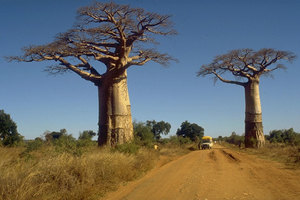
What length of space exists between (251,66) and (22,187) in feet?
58.7

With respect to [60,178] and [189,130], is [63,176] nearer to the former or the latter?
[60,178]

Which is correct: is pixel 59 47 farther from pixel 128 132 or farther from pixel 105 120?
pixel 128 132

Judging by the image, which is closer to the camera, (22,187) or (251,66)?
(22,187)

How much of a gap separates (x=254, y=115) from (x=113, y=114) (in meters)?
11.2

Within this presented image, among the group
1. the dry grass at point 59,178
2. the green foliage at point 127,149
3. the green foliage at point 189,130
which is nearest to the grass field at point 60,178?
the dry grass at point 59,178

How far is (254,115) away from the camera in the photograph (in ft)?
59.3

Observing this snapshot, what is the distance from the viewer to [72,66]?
10.6 meters

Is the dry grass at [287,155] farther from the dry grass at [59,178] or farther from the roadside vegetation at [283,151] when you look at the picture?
the dry grass at [59,178]

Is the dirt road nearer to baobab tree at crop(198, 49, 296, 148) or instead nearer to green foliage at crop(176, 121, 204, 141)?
baobab tree at crop(198, 49, 296, 148)

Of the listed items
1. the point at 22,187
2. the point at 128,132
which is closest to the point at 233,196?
the point at 22,187

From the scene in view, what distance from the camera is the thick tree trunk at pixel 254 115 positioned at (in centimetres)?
1809

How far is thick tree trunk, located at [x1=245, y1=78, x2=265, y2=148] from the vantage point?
59.4 ft

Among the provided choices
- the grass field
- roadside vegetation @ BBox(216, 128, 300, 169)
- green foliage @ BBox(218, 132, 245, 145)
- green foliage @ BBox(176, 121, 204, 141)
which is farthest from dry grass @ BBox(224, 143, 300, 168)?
green foliage @ BBox(176, 121, 204, 141)

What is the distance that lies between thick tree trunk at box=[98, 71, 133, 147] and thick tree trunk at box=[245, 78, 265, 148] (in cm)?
1043
